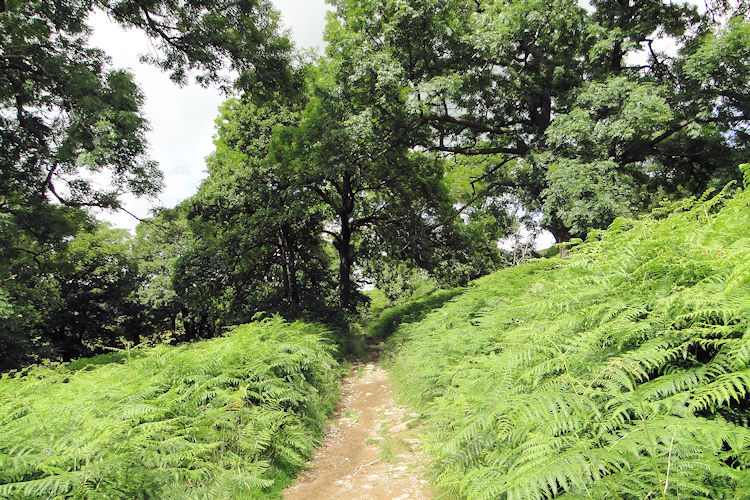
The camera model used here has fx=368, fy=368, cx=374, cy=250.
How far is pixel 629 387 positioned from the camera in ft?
6.71

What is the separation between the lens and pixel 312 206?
17.2 meters

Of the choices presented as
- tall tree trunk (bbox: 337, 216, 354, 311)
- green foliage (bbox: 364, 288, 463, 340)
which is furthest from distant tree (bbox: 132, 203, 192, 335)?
green foliage (bbox: 364, 288, 463, 340)

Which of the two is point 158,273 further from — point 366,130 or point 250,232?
point 366,130

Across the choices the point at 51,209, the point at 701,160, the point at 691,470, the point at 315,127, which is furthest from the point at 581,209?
the point at 51,209

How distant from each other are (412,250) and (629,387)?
14.2 meters

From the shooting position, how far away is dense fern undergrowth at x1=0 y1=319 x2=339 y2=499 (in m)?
2.92

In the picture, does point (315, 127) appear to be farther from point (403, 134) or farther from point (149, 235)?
point (149, 235)

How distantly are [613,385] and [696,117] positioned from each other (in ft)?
41.6

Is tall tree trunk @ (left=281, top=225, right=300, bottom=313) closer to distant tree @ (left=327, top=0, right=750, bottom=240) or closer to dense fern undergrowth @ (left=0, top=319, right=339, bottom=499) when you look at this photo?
distant tree @ (left=327, top=0, right=750, bottom=240)

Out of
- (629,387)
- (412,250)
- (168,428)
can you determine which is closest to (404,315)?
(412,250)

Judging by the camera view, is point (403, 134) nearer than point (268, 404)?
No

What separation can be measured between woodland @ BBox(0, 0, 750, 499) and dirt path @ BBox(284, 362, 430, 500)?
339mm

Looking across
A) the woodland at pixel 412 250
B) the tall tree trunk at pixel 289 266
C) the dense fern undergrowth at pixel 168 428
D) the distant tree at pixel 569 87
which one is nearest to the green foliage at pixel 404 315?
the woodland at pixel 412 250

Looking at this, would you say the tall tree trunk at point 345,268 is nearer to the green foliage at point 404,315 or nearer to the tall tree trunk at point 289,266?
the green foliage at point 404,315
